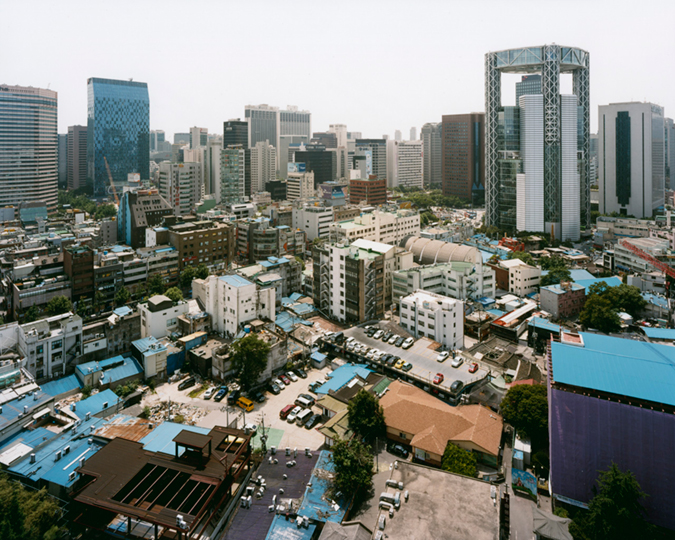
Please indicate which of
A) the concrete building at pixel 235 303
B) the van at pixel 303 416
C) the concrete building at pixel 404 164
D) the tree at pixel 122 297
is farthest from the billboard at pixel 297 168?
the van at pixel 303 416

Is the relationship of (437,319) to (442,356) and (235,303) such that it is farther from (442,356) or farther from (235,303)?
(235,303)

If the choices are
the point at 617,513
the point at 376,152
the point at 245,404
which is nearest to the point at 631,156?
the point at 376,152

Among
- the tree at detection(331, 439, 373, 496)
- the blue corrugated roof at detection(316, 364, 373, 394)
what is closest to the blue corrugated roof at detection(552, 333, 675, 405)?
the tree at detection(331, 439, 373, 496)

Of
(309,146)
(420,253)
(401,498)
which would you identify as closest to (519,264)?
(420,253)

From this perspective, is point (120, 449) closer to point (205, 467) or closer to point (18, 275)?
point (205, 467)

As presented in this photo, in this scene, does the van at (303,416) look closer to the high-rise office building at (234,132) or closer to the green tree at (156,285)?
the green tree at (156,285)

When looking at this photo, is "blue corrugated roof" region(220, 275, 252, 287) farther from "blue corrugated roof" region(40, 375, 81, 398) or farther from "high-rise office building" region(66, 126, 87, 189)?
"high-rise office building" region(66, 126, 87, 189)
